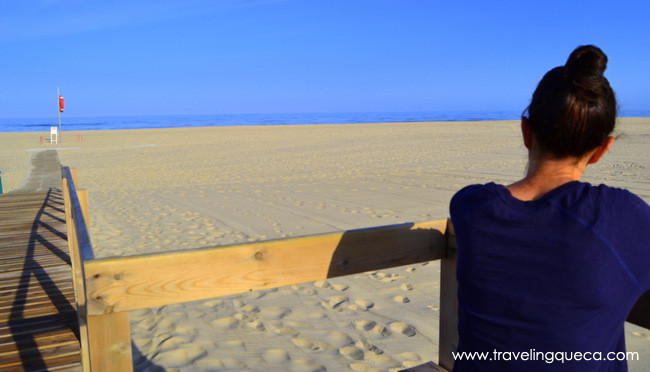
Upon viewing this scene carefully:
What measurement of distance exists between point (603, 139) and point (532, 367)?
2.15 ft

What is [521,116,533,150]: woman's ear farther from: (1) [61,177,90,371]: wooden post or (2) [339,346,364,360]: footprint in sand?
(2) [339,346,364,360]: footprint in sand

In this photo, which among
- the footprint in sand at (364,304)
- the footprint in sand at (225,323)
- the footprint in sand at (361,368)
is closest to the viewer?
the footprint in sand at (361,368)

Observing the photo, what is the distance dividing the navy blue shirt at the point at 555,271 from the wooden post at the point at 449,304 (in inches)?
23.5

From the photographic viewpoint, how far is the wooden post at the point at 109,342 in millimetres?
1433

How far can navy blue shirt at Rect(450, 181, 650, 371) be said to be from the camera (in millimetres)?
1247

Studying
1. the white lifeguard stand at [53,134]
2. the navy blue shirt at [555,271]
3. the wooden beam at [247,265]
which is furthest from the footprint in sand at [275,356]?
the white lifeguard stand at [53,134]

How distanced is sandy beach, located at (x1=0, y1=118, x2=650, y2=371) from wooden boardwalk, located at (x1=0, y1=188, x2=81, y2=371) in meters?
0.55

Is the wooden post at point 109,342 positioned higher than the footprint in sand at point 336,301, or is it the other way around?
the wooden post at point 109,342

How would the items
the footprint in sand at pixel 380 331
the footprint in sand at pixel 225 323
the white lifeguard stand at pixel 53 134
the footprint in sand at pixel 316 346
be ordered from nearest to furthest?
1. the footprint in sand at pixel 316 346
2. the footprint in sand at pixel 380 331
3. the footprint in sand at pixel 225 323
4. the white lifeguard stand at pixel 53 134

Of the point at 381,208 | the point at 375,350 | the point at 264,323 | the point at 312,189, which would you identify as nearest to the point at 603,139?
the point at 375,350

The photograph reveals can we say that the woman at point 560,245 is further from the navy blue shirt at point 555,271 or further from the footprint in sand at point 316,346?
the footprint in sand at point 316,346

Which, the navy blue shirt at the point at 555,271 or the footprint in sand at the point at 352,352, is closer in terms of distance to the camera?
the navy blue shirt at the point at 555,271

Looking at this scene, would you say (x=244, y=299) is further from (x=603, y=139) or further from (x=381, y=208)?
(x=381, y=208)

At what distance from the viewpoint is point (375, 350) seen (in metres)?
3.41
